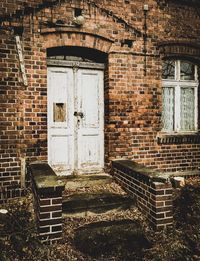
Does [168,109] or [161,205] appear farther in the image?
[168,109]

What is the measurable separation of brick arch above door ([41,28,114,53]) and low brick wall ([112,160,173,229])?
2.69 meters

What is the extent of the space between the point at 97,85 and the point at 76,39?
1.12 m

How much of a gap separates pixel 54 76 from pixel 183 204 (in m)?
3.66

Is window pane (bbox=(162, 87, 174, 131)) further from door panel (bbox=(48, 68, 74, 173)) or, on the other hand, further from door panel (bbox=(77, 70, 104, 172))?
door panel (bbox=(48, 68, 74, 173))

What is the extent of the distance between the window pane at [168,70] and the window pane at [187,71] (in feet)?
0.91

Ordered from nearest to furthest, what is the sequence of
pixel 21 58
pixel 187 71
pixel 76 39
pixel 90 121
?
1. pixel 21 58
2. pixel 76 39
3. pixel 90 121
4. pixel 187 71

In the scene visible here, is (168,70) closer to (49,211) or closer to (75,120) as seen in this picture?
(75,120)

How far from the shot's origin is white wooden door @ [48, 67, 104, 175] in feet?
19.0

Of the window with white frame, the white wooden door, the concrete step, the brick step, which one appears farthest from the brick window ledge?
the brick step

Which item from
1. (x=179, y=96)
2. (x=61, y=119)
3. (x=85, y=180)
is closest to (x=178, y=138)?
(x=179, y=96)

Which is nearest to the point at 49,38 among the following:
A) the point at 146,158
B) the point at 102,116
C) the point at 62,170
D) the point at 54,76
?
the point at 54,76

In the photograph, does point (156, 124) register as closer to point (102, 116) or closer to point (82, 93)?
point (102, 116)

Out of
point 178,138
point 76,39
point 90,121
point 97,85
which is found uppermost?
point 76,39

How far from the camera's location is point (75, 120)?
5969 mm
